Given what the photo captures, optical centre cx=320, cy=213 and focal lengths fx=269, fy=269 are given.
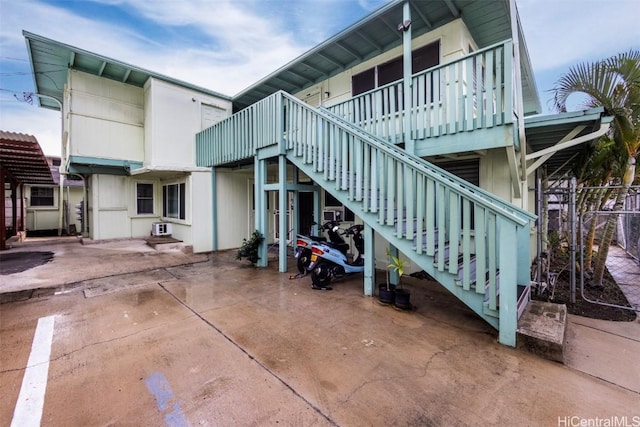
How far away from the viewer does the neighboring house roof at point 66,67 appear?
6.35 metres

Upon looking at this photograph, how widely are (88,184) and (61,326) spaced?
8.38 meters

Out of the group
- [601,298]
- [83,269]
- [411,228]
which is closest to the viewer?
[411,228]

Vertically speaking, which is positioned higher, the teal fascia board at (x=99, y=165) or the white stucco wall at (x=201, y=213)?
the teal fascia board at (x=99, y=165)

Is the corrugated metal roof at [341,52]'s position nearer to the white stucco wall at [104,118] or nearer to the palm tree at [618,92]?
the white stucco wall at [104,118]

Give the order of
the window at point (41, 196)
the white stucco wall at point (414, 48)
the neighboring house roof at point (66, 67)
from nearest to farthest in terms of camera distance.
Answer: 1. the white stucco wall at point (414, 48)
2. the neighboring house roof at point (66, 67)
3. the window at point (41, 196)

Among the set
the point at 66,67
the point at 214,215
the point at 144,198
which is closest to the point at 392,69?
the point at 214,215

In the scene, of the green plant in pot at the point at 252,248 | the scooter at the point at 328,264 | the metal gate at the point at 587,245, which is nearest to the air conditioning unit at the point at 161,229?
the green plant in pot at the point at 252,248

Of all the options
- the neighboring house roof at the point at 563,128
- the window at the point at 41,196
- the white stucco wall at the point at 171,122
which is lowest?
the window at the point at 41,196

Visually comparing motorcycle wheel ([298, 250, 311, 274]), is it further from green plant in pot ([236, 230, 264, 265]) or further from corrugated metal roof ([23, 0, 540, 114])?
corrugated metal roof ([23, 0, 540, 114])

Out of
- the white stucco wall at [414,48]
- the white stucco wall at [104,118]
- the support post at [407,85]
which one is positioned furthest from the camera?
the white stucco wall at [104,118]

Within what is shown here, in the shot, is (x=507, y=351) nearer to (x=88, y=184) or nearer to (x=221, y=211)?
(x=221, y=211)

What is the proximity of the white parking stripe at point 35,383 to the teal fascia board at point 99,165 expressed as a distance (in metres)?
6.15

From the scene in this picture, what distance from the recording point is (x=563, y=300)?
415 cm

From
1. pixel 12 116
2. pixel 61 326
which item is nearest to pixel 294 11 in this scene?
pixel 61 326
